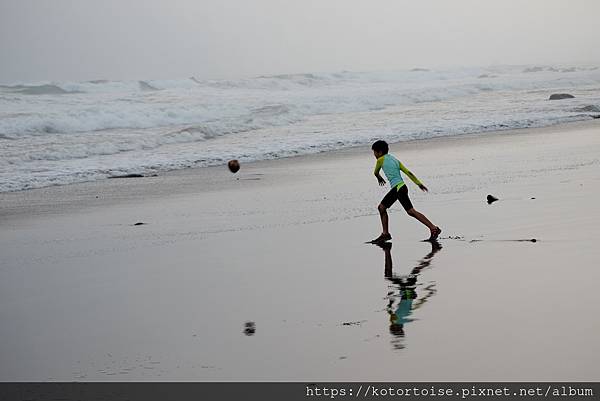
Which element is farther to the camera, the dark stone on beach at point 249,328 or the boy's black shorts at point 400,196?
the boy's black shorts at point 400,196

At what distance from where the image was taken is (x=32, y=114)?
36.4 metres

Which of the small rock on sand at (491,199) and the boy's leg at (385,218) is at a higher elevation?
the boy's leg at (385,218)

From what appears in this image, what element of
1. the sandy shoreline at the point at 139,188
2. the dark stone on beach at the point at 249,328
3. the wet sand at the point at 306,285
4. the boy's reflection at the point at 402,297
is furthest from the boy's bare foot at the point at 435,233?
the sandy shoreline at the point at 139,188

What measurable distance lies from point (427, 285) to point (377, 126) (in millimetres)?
22535

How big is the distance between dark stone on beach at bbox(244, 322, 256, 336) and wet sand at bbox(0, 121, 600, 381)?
2 centimetres

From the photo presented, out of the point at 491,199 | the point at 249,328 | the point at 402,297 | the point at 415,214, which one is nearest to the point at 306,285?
the point at 402,297

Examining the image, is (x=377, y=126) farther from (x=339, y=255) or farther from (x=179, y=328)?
(x=179, y=328)

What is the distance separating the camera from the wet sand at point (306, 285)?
5.36 m

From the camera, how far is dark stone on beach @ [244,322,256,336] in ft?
19.9

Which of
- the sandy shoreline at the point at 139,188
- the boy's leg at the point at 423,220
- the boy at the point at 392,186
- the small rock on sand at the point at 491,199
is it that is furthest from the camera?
the sandy shoreline at the point at 139,188

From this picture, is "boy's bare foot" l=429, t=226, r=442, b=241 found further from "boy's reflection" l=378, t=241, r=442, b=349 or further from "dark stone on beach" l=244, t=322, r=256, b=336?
"dark stone on beach" l=244, t=322, r=256, b=336

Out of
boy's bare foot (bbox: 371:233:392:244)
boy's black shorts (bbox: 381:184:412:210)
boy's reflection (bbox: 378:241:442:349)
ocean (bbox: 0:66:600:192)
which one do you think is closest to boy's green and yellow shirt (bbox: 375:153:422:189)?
boy's black shorts (bbox: 381:184:412:210)

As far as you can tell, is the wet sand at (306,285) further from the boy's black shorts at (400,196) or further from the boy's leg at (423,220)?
the boy's black shorts at (400,196)

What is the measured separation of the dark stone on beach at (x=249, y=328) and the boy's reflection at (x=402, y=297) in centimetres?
95
